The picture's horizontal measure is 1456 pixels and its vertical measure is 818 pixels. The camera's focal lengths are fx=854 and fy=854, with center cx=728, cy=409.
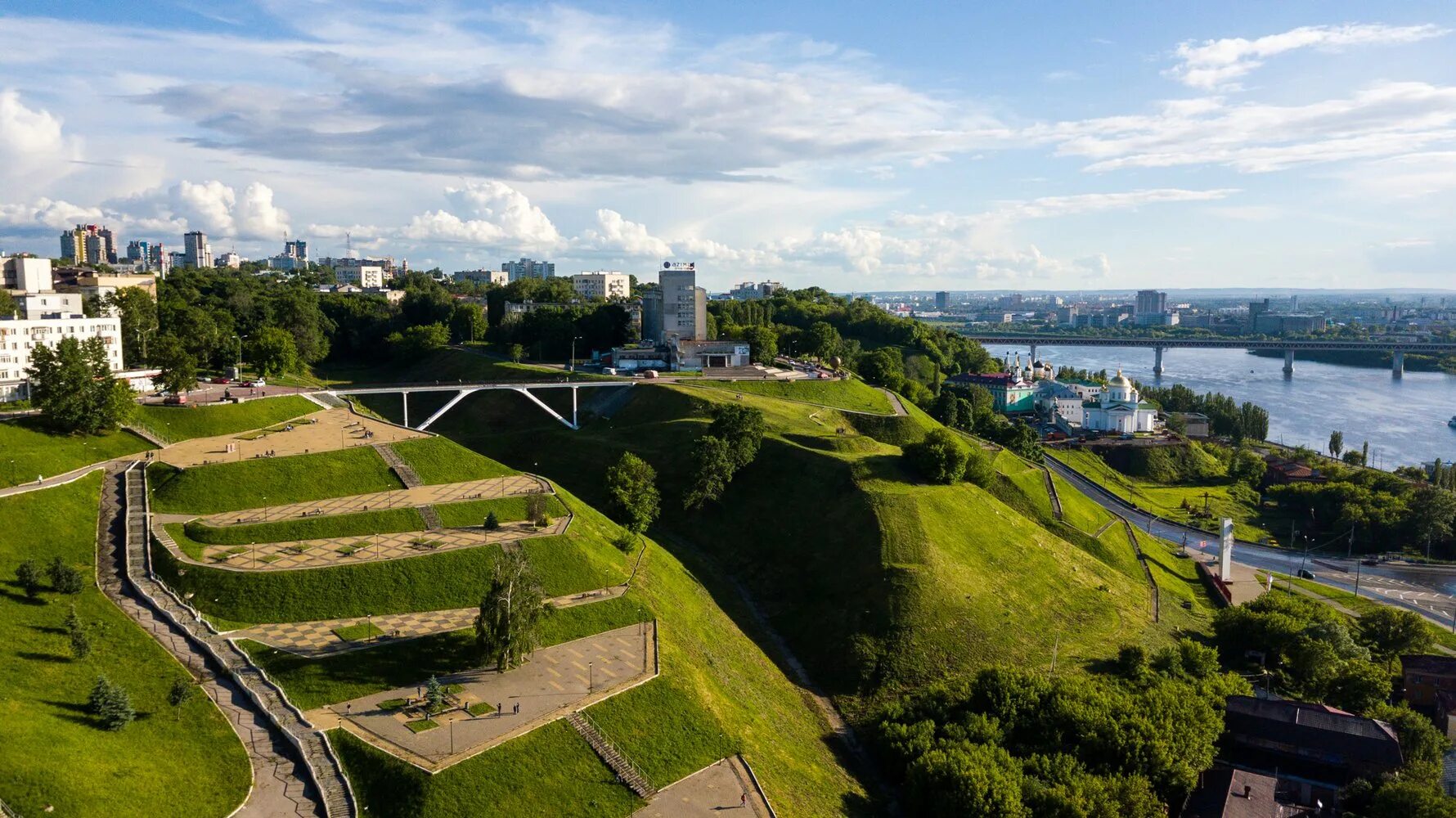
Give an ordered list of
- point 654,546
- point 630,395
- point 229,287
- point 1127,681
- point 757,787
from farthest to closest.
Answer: point 229,287 → point 630,395 → point 654,546 → point 1127,681 → point 757,787

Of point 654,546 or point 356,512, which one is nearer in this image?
point 356,512

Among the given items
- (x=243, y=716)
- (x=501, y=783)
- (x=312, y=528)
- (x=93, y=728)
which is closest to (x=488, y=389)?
(x=312, y=528)

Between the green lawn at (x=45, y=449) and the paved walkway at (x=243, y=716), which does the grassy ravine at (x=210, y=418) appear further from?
the paved walkway at (x=243, y=716)

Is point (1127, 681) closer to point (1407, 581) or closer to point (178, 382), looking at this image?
point (1407, 581)

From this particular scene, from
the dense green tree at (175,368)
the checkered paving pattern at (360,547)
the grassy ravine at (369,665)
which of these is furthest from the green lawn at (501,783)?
the dense green tree at (175,368)

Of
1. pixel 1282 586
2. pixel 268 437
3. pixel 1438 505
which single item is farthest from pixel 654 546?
pixel 1438 505

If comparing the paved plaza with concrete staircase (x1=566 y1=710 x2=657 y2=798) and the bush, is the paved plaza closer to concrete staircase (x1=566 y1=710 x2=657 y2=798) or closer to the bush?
concrete staircase (x1=566 y1=710 x2=657 y2=798)

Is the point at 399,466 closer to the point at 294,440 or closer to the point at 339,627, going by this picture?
the point at 294,440
